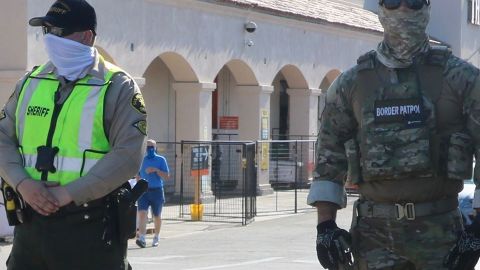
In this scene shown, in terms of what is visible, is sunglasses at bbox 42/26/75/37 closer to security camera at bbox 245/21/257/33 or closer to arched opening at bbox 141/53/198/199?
arched opening at bbox 141/53/198/199

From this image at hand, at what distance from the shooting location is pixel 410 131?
5027 millimetres

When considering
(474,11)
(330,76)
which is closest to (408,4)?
(330,76)

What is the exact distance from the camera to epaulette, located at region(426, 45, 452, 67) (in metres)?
5.10

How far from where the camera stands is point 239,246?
16.8 meters

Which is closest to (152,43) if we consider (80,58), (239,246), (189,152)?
(189,152)

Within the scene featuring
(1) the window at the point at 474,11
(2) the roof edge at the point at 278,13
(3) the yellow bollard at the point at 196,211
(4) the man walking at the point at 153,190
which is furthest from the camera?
(1) the window at the point at 474,11

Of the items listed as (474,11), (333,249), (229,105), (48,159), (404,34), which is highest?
(474,11)

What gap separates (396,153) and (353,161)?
0.26 meters

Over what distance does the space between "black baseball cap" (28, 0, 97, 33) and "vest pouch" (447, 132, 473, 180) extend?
1826 millimetres

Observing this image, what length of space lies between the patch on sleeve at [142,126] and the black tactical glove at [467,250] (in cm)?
153

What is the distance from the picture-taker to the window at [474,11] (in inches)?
1700

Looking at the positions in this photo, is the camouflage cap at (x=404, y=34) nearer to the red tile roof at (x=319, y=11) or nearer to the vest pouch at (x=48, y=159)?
the vest pouch at (x=48, y=159)

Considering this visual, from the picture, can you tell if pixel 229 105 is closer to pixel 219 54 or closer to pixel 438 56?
pixel 219 54

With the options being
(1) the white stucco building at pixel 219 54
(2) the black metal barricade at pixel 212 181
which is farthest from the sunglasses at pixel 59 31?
(2) the black metal barricade at pixel 212 181
